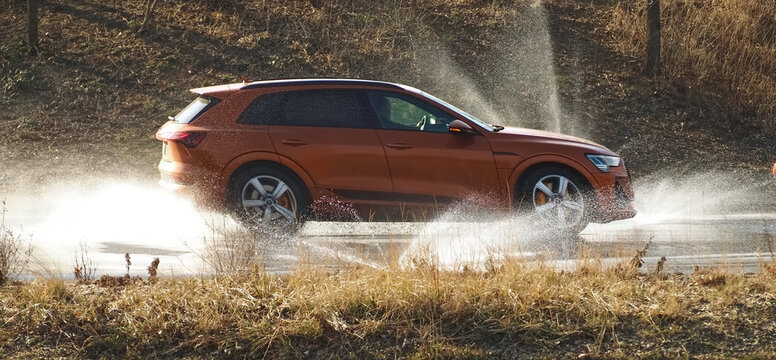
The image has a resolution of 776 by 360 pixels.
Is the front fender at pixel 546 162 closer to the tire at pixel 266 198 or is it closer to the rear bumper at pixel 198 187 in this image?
the tire at pixel 266 198

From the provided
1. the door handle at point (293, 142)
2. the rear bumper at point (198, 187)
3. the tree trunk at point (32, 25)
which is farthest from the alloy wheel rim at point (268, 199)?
the tree trunk at point (32, 25)

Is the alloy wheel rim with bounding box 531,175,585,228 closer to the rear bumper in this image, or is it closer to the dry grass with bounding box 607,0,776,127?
the rear bumper

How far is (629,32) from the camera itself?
67.2 feet

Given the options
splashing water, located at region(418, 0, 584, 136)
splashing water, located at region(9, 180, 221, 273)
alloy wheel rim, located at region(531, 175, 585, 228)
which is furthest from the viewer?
splashing water, located at region(418, 0, 584, 136)

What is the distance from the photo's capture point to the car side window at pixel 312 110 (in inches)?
422

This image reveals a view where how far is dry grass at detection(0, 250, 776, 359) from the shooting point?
6.03 metres

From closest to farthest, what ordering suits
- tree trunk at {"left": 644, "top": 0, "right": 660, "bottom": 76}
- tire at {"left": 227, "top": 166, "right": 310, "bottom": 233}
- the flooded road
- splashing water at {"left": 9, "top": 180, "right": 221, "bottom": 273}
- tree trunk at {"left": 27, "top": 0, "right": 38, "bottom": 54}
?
the flooded road
splashing water at {"left": 9, "top": 180, "right": 221, "bottom": 273}
tire at {"left": 227, "top": 166, "right": 310, "bottom": 233}
tree trunk at {"left": 644, "top": 0, "right": 660, "bottom": 76}
tree trunk at {"left": 27, "top": 0, "right": 38, "bottom": 54}

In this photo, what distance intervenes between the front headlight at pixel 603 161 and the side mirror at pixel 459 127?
1.23 metres

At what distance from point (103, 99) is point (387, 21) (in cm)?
558

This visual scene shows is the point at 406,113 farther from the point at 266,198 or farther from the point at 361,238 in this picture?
the point at 266,198

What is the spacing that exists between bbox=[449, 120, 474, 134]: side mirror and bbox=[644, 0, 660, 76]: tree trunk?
9576 millimetres

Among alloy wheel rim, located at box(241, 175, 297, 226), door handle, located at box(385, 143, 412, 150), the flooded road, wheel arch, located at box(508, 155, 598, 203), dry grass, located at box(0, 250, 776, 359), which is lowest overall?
dry grass, located at box(0, 250, 776, 359)

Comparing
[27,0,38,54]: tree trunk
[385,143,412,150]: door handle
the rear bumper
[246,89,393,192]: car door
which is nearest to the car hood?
[385,143,412,150]: door handle

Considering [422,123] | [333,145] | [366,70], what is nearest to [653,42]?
[366,70]
